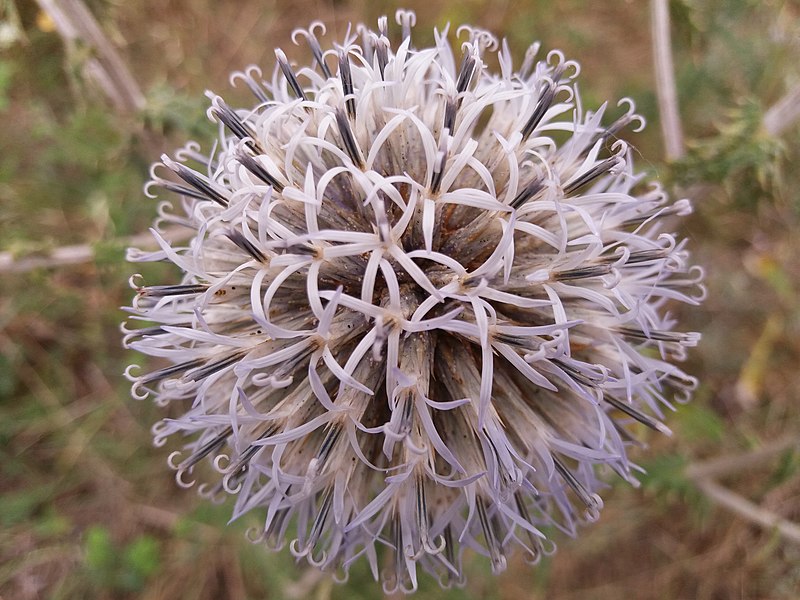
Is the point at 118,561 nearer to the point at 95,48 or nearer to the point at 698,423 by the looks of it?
the point at 95,48

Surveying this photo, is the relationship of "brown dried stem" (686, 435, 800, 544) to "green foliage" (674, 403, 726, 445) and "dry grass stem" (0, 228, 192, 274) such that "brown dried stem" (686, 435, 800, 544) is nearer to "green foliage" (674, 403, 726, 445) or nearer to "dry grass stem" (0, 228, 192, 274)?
"green foliage" (674, 403, 726, 445)

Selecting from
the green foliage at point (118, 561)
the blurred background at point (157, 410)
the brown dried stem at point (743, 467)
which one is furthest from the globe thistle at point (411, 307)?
the green foliage at point (118, 561)

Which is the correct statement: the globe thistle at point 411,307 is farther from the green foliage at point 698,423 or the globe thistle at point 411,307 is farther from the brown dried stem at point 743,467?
the brown dried stem at point 743,467

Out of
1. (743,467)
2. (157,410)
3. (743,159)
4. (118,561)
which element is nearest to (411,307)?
(743,159)

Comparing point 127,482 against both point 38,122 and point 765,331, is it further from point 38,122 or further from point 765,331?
point 765,331

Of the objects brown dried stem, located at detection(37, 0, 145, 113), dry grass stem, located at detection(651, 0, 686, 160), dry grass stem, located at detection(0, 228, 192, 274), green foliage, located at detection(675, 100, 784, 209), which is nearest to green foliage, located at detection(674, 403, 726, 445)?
green foliage, located at detection(675, 100, 784, 209)

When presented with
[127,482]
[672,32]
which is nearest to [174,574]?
[127,482]
